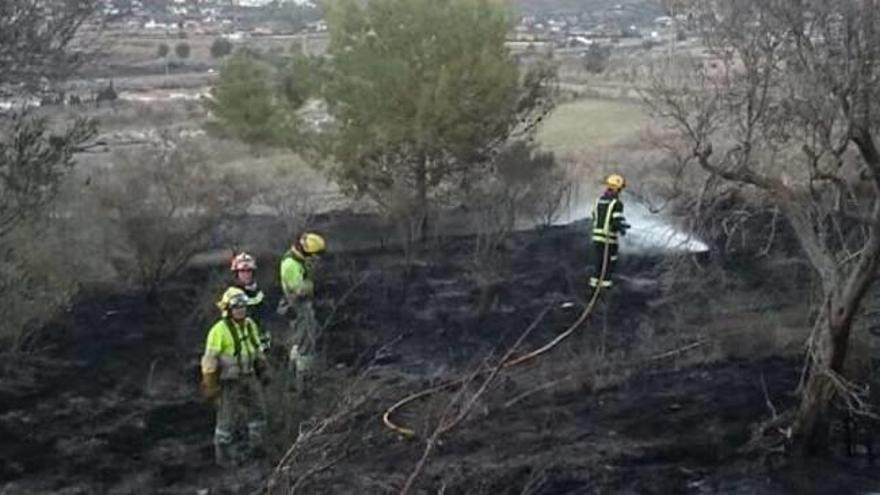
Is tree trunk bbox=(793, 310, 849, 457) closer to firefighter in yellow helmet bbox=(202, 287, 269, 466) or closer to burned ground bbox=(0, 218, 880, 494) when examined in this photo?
burned ground bbox=(0, 218, 880, 494)

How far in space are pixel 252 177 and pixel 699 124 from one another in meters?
19.0

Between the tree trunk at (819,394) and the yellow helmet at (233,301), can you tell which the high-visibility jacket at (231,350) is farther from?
the tree trunk at (819,394)

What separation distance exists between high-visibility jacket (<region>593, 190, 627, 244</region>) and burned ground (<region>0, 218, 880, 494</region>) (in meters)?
1.31

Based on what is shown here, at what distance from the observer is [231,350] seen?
12062 mm

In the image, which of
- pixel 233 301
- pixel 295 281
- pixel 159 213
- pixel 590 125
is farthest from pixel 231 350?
pixel 590 125

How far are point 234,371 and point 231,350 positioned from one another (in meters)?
0.20

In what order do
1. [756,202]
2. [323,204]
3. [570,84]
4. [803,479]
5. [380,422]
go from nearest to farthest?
[803,479] < [380,422] < [756,202] < [323,204] < [570,84]

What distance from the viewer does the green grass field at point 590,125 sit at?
3952 centimetres

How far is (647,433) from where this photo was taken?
14.7 m

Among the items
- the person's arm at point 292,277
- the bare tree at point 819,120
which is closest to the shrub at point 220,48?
the person's arm at point 292,277

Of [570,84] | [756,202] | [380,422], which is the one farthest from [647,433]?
[570,84]

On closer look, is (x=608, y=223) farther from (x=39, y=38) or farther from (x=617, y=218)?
(x=39, y=38)

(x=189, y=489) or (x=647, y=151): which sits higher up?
(x=189, y=489)

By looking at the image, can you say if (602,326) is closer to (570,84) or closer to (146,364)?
(146,364)
